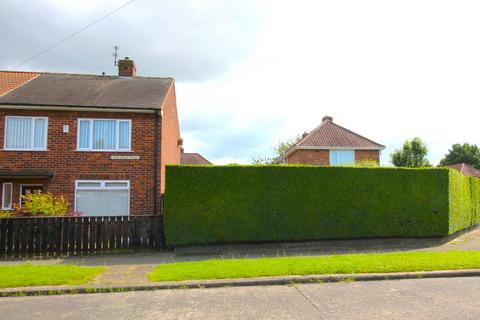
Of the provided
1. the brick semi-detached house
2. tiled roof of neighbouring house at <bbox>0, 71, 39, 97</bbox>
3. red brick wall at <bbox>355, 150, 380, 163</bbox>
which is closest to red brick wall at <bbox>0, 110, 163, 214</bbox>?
the brick semi-detached house

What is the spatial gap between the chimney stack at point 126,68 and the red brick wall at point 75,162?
5843mm

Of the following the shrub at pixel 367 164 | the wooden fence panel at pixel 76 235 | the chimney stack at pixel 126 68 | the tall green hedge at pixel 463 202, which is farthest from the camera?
the chimney stack at pixel 126 68

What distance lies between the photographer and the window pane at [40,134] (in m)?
16.2

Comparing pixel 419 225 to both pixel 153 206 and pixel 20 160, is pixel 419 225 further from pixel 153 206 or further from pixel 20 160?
pixel 20 160

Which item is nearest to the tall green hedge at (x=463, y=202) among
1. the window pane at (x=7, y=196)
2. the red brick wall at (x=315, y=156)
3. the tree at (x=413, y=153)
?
the red brick wall at (x=315, y=156)

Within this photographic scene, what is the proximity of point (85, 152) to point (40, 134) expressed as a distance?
1.98m

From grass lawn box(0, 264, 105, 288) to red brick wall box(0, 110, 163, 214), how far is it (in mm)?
6572

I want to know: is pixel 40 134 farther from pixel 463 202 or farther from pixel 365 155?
pixel 365 155

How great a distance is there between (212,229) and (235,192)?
54.4 inches

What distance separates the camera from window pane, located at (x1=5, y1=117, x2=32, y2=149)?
1614cm

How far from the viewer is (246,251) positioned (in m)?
12.6

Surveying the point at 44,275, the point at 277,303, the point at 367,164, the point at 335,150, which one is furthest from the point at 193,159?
the point at 277,303

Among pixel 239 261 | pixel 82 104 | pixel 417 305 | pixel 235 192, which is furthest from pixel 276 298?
pixel 82 104

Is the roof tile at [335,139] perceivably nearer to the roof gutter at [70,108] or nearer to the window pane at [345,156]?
the window pane at [345,156]
